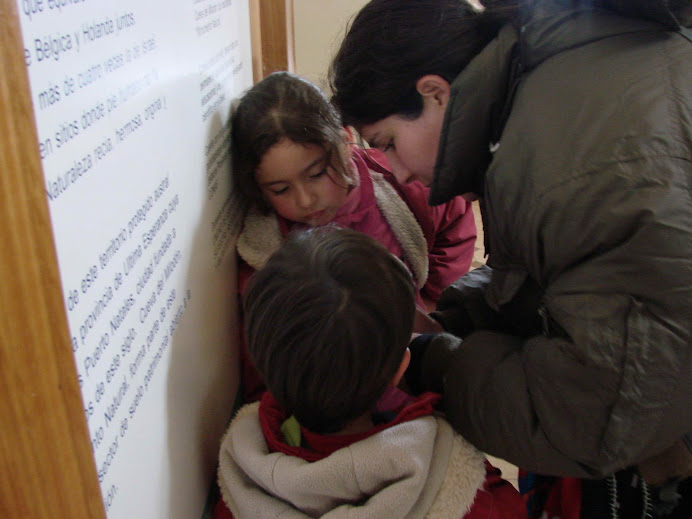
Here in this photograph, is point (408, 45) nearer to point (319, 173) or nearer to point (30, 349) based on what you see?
point (319, 173)

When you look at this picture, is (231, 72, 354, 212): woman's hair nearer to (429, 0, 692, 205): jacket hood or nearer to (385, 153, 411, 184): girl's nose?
(385, 153, 411, 184): girl's nose

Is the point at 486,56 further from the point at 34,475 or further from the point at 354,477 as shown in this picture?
the point at 34,475

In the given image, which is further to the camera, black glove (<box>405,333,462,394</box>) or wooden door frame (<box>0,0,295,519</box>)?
black glove (<box>405,333,462,394</box>)

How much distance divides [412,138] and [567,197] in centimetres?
33

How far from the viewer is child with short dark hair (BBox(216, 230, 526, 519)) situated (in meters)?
0.72

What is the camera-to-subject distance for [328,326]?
0.71 metres

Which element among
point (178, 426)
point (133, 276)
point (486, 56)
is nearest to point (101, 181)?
point (133, 276)

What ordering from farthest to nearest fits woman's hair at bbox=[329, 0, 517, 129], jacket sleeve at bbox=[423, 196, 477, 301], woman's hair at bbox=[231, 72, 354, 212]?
jacket sleeve at bbox=[423, 196, 477, 301]
woman's hair at bbox=[231, 72, 354, 212]
woman's hair at bbox=[329, 0, 517, 129]

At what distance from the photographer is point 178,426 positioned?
81cm

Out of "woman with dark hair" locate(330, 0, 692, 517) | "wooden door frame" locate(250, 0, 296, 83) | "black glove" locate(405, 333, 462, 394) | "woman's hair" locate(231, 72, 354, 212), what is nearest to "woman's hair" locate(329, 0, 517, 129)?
"woman with dark hair" locate(330, 0, 692, 517)

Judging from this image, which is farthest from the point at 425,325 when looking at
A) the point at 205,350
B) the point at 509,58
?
the point at 509,58

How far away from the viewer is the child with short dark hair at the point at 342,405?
722mm

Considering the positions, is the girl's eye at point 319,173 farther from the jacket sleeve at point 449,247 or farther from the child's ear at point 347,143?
the jacket sleeve at point 449,247

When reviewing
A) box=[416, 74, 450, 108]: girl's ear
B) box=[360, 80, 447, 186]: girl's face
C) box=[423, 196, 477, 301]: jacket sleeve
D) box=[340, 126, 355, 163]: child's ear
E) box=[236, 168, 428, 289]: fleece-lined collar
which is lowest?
box=[423, 196, 477, 301]: jacket sleeve
